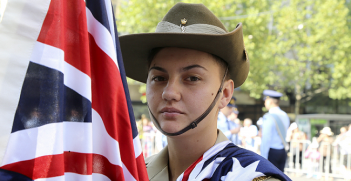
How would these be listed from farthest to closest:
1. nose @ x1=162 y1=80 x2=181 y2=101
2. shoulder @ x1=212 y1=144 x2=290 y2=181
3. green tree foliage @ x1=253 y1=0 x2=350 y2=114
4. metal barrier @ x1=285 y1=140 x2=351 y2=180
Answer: green tree foliage @ x1=253 y1=0 x2=350 y2=114 → metal barrier @ x1=285 y1=140 x2=351 y2=180 → nose @ x1=162 y1=80 x2=181 y2=101 → shoulder @ x1=212 y1=144 x2=290 y2=181

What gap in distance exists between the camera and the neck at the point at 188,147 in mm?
1690

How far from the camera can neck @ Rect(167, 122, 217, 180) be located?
5.55 feet

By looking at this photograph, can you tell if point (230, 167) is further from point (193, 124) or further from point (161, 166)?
point (161, 166)

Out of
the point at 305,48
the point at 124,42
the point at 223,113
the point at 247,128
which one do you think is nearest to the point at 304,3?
the point at 305,48

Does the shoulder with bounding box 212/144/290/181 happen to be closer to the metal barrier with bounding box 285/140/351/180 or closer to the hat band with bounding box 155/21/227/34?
the hat band with bounding box 155/21/227/34

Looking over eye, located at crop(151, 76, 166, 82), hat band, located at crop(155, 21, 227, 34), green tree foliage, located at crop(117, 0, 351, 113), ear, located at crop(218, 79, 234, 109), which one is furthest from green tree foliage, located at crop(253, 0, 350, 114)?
eye, located at crop(151, 76, 166, 82)

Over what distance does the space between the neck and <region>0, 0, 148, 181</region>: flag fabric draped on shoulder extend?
19.2 inches

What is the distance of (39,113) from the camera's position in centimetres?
96

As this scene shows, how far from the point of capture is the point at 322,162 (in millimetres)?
9555

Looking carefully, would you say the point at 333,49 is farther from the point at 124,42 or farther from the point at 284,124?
the point at 124,42

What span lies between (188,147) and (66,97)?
0.84m

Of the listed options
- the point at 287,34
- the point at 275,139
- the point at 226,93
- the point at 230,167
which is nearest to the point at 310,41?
the point at 287,34

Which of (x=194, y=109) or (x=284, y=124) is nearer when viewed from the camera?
(x=194, y=109)

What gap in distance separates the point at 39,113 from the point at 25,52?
189 millimetres
